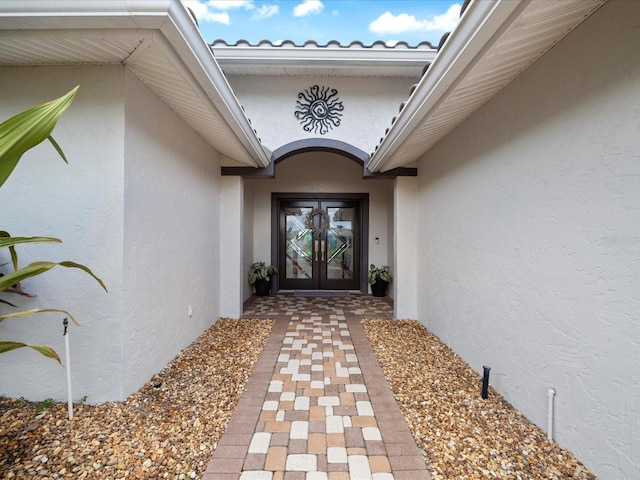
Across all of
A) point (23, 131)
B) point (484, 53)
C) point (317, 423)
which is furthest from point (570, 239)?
point (23, 131)

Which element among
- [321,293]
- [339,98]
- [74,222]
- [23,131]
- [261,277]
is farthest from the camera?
[321,293]

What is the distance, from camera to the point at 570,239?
1931mm

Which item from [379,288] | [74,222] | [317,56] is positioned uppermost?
[317,56]

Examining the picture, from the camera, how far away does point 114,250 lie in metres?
2.41

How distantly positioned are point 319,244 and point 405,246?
2.89m

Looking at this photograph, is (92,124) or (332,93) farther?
(332,93)

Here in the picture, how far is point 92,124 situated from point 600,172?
11.3 feet

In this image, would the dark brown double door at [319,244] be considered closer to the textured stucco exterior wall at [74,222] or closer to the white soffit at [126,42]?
the white soffit at [126,42]

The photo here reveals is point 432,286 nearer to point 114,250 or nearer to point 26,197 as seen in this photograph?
point 114,250

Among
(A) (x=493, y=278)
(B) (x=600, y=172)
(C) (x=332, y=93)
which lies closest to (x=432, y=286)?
(A) (x=493, y=278)

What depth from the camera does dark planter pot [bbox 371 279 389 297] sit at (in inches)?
280

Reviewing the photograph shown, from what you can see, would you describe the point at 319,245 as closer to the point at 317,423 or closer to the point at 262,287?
the point at 262,287

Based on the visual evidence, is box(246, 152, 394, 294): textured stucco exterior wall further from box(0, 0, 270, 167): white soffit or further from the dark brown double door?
box(0, 0, 270, 167): white soffit

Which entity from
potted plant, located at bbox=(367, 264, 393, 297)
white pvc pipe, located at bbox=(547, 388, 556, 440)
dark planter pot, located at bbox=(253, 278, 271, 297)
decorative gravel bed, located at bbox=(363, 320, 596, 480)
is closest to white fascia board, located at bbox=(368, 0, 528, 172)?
white pvc pipe, located at bbox=(547, 388, 556, 440)
